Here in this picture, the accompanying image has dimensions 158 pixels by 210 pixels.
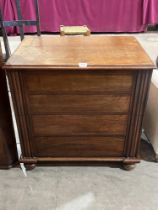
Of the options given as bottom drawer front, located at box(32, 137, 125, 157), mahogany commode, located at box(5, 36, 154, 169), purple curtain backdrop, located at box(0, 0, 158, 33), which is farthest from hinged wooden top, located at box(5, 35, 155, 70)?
purple curtain backdrop, located at box(0, 0, 158, 33)

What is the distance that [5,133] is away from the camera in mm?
1259

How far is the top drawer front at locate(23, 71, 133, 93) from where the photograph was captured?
1.03 meters

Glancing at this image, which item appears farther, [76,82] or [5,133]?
[5,133]

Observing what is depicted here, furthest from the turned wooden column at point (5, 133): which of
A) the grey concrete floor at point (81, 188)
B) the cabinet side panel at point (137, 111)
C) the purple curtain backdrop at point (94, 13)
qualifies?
the purple curtain backdrop at point (94, 13)

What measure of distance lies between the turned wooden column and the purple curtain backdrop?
3234 millimetres

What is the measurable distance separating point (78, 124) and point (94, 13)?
11.0 ft

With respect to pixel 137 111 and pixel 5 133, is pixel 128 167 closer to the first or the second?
pixel 137 111

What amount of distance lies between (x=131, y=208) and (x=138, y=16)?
3759 mm

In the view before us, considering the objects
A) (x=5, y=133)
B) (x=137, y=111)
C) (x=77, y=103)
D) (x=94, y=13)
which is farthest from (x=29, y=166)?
(x=94, y=13)

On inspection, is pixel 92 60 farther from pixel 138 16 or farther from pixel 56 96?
pixel 138 16

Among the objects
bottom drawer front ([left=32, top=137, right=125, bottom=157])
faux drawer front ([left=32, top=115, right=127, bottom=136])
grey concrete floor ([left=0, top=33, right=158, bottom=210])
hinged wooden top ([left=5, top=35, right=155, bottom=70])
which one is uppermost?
hinged wooden top ([left=5, top=35, right=155, bottom=70])

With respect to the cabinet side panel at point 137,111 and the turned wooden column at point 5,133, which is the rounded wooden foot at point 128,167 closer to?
the cabinet side panel at point 137,111

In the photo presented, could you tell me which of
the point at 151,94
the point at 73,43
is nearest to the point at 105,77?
the point at 73,43

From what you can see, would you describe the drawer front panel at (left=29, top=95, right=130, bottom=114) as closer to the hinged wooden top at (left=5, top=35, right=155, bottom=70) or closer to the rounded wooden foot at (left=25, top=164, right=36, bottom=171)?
the hinged wooden top at (left=5, top=35, right=155, bottom=70)
